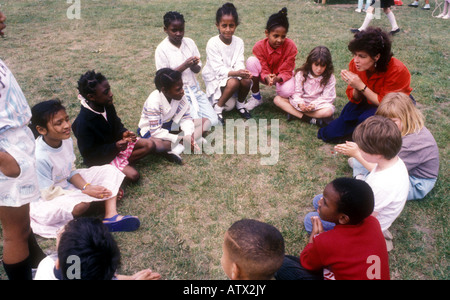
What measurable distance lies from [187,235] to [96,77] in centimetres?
155

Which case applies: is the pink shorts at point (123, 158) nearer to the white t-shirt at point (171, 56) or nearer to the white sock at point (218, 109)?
the white t-shirt at point (171, 56)

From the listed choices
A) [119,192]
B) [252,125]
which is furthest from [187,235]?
[252,125]

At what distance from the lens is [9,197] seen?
1.63 meters

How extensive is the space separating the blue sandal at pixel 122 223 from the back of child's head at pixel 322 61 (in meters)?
2.63

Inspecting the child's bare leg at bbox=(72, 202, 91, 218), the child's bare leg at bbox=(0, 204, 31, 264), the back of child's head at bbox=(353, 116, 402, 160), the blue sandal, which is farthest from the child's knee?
the child's bare leg at bbox=(0, 204, 31, 264)

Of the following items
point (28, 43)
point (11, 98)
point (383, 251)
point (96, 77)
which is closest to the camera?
point (11, 98)

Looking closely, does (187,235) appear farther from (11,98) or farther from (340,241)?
(11,98)

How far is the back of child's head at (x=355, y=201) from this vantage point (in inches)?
68.1

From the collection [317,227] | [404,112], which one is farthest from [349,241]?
[404,112]

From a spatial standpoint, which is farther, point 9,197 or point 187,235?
point 187,235

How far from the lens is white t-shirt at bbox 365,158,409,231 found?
211cm

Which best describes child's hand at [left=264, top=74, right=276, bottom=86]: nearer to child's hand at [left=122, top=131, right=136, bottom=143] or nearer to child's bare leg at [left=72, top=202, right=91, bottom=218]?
child's hand at [left=122, top=131, right=136, bottom=143]

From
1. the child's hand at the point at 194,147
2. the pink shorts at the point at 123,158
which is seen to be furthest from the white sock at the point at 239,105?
the pink shorts at the point at 123,158

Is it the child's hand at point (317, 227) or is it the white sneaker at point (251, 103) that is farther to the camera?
the white sneaker at point (251, 103)
